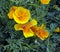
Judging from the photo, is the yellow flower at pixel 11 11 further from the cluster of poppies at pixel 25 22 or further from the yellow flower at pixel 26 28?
the yellow flower at pixel 26 28

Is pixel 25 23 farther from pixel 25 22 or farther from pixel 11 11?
pixel 11 11

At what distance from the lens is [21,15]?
7.86 feet

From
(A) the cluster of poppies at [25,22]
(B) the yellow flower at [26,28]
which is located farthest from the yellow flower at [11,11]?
(B) the yellow flower at [26,28]

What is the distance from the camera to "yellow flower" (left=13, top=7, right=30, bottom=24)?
92.6 inches

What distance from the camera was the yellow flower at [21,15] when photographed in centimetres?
235

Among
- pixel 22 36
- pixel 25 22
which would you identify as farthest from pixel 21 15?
pixel 22 36

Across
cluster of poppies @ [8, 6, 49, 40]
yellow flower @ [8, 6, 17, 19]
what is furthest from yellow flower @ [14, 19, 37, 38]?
yellow flower @ [8, 6, 17, 19]

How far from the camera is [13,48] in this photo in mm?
2361

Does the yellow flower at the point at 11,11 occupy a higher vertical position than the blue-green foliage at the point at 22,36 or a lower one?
higher

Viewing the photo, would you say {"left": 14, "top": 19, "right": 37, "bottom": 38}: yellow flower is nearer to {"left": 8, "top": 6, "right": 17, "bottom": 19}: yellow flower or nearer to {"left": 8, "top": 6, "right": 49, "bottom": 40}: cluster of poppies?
{"left": 8, "top": 6, "right": 49, "bottom": 40}: cluster of poppies

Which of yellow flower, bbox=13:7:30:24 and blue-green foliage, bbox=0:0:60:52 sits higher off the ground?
yellow flower, bbox=13:7:30:24

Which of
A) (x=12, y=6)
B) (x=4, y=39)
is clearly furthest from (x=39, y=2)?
(x=4, y=39)

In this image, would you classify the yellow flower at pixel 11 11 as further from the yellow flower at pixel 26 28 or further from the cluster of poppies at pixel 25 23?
the yellow flower at pixel 26 28

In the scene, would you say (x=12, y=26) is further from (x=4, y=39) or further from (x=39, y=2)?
(x=39, y=2)
